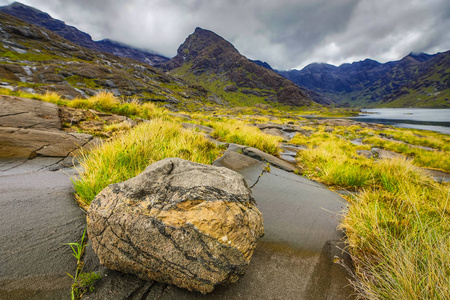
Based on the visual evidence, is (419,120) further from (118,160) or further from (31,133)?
(31,133)

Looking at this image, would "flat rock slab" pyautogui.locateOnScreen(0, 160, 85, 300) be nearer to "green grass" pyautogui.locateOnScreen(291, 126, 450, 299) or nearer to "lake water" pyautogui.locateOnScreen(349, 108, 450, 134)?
"green grass" pyautogui.locateOnScreen(291, 126, 450, 299)

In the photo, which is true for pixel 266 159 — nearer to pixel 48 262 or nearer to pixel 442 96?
pixel 48 262

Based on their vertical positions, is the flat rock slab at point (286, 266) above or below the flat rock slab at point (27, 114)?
below

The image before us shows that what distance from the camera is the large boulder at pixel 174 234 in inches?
62.9

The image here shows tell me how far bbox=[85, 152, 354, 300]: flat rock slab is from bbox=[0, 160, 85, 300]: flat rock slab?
0.90 feet

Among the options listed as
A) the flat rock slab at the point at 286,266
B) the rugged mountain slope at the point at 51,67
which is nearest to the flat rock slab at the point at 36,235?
the flat rock slab at the point at 286,266

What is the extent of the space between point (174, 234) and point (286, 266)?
1384 millimetres

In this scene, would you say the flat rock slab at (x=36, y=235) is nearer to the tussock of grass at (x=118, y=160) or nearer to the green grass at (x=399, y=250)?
the tussock of grass at (x=118, y=160)

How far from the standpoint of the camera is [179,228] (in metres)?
1.67

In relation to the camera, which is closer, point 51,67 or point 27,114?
point 27,114

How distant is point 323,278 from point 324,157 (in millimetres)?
5951

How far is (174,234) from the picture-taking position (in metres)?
1.65

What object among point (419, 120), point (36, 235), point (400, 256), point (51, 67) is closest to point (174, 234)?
point (36, 235)

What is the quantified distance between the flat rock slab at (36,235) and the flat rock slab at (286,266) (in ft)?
0.90
